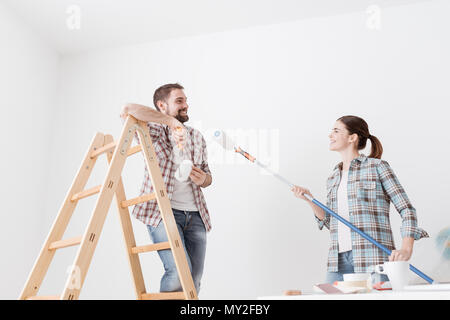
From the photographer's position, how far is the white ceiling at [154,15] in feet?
8.93

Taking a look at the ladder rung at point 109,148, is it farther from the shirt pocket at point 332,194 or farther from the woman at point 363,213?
the shirt pocket at point 332,194

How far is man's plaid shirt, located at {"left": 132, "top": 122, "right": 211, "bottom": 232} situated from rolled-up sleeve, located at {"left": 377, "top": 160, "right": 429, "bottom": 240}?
31.4 inches

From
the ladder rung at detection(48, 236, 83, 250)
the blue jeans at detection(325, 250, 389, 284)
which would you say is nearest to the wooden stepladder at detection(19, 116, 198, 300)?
the ladder rung at detection(48, 236, 83, 250)

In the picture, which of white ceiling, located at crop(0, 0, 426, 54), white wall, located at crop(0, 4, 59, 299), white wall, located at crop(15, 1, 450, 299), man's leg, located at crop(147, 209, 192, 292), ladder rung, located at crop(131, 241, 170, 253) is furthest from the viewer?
white ceiling, located at crop(0, 0, 426, 54)

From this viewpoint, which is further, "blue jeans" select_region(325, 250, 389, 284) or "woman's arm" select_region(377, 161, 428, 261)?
"blue jeans" select_region(325, 250, 389, 284)

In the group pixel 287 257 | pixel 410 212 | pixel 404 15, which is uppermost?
pixel 404 15

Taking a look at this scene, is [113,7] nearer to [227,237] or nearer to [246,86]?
[246,86]

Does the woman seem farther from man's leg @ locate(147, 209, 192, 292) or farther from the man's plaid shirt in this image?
man's leg @ locate(147, 209, 192, 292)

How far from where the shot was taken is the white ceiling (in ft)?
8.93

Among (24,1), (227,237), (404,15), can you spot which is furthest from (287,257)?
(24,1)

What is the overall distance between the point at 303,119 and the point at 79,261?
173cm

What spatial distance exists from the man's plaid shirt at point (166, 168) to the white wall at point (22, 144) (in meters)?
1.19

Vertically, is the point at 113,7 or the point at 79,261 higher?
the point at 113,7

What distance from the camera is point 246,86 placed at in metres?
2.85
